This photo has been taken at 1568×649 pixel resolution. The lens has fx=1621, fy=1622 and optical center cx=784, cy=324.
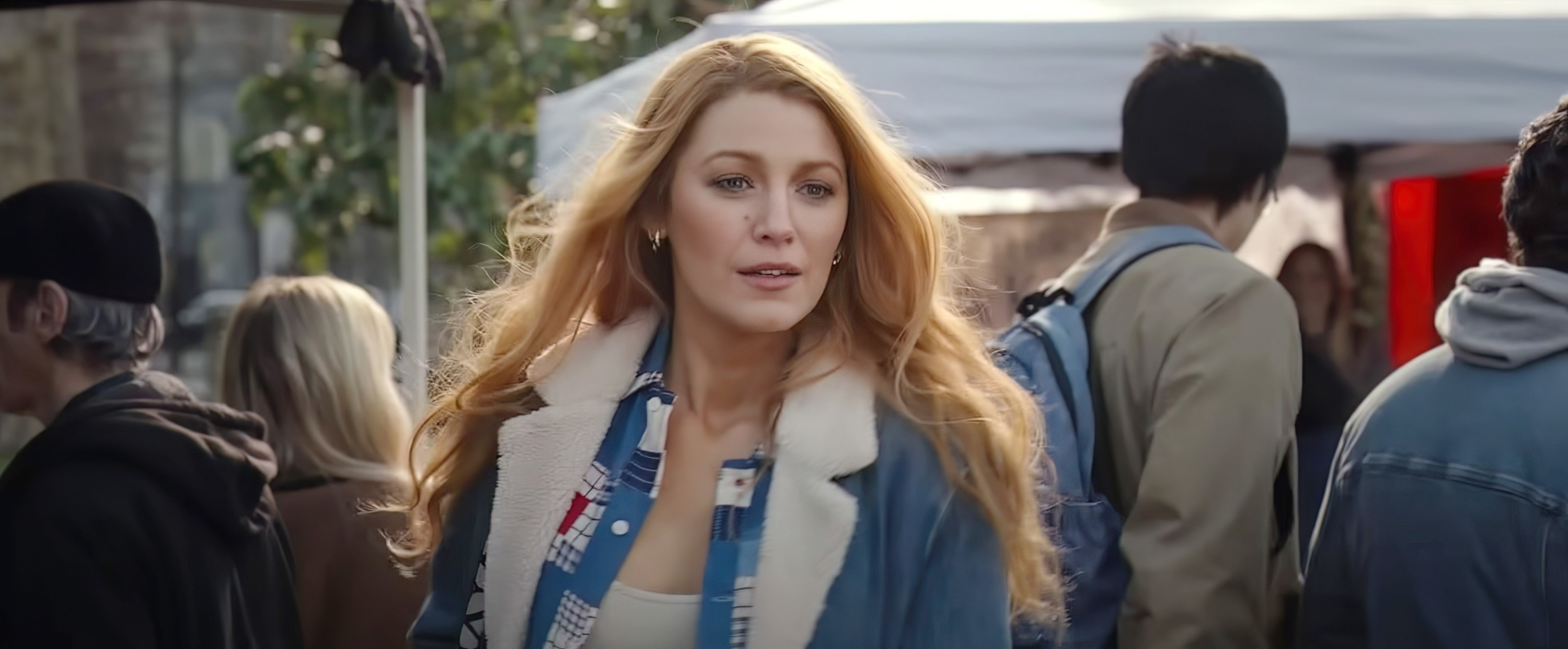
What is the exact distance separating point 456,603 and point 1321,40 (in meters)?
2.71

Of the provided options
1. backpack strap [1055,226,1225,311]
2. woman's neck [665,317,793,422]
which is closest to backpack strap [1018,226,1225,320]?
backpack strap [1055,226,1225,311]

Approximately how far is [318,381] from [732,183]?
164 cm

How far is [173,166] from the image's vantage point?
14.6m

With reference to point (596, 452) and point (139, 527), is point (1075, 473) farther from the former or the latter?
point (139, 527)

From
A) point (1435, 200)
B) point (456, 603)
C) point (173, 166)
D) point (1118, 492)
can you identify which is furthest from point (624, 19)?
point (173, 166)

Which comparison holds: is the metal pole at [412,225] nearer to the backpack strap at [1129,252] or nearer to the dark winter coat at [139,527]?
the dark winter coat at [139,527]

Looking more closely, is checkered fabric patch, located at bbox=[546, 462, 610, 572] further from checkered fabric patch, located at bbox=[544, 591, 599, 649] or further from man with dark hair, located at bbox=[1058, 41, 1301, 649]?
man with dark hair, located at bbox=[1058, 41, 1301, 649]

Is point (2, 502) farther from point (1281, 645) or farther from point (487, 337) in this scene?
point (1281, 645)

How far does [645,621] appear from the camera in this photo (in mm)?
1991

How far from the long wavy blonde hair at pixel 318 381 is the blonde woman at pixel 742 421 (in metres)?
1.12

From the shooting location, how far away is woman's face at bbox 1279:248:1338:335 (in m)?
5.78

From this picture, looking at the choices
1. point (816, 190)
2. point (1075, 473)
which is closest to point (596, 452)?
point (816, 190)

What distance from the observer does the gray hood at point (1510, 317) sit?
214 cm

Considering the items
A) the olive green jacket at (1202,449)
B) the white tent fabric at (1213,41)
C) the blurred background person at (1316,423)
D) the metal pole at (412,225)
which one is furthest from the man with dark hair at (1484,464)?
the metal pole at (412,225)
